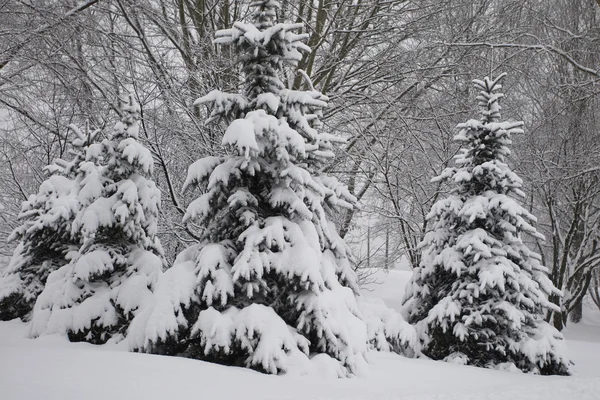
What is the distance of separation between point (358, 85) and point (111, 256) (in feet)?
25.6

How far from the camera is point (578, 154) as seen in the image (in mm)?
14516

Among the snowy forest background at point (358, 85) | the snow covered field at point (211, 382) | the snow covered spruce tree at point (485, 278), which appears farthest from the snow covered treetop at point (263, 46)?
the snow covered spruce tree at point (485, 278)

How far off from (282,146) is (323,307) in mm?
1831

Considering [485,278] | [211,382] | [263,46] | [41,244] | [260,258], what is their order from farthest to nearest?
[41,244]
[485,278]
[263,46]
[260,258]
[211,382]

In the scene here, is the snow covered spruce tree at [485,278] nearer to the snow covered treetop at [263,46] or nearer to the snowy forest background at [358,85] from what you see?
the snowy forest background at [358,85]

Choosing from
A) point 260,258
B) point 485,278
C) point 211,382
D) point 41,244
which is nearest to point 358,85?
point 485,278

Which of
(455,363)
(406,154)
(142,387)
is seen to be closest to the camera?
(142,387)

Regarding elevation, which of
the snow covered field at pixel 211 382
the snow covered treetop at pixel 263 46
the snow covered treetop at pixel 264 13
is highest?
the snow covered treetop at pixel 264 13

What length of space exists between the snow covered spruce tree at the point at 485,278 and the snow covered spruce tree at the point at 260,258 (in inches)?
106

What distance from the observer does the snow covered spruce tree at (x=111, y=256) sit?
7094 mm

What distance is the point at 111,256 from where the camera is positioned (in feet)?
24.7

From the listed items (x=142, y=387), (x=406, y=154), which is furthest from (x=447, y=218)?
(x=142, y=387)

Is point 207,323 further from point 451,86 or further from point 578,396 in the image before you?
point 451,86

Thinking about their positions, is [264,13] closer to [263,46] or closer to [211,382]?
[263,46]
